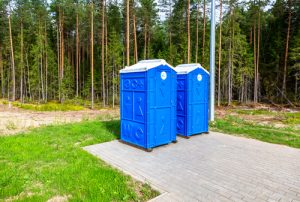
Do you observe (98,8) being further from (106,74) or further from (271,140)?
(271,140)

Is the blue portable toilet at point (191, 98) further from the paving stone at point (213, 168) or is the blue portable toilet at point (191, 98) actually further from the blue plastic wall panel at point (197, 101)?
the paving stone at point (213, 168)

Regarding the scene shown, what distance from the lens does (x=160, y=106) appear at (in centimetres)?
527

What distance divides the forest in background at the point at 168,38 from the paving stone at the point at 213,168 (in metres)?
13.7

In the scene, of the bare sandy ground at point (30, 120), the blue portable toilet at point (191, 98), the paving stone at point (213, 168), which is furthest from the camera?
the bare sandy ground at point (30, 120)

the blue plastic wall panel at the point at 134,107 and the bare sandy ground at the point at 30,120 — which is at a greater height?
the blue plastic wall panel at the point at 134,107

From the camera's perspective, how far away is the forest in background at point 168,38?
63.8 ft

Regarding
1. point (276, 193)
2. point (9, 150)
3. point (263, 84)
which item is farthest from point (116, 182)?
point (263, 84)

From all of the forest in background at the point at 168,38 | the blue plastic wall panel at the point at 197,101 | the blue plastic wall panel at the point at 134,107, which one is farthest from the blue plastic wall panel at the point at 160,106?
the forest in background at the point at 168,38

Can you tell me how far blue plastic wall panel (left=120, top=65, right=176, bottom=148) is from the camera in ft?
16.5

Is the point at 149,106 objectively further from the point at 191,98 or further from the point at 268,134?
the point at 268,134

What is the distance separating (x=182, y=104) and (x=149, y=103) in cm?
168

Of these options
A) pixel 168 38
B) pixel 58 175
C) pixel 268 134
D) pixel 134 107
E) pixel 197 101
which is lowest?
pixel 58 175

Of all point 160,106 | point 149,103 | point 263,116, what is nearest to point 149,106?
point 149,103

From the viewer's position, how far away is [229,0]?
735 inches
